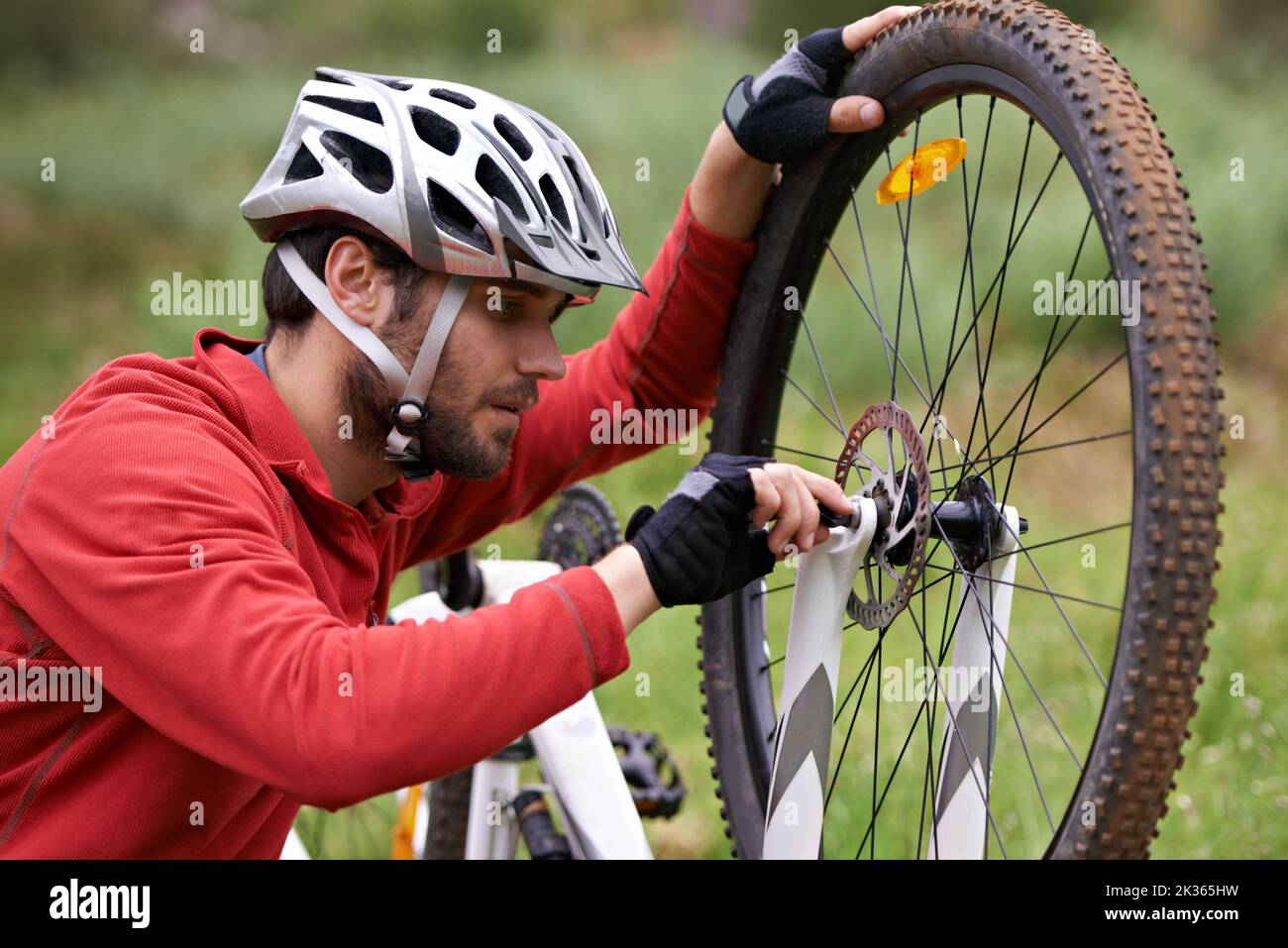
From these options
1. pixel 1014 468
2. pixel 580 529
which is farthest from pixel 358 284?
pixel 1014 468

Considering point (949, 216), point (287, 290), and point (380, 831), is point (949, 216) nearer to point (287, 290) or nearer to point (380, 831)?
point (380, 831)

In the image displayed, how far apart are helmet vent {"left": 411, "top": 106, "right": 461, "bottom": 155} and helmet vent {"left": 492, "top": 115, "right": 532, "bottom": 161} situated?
0.07m

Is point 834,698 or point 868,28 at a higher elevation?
point 868,28

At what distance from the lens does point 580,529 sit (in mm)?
3008

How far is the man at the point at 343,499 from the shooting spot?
1.74 metres

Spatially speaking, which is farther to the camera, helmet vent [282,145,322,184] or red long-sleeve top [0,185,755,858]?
helmet vent [282,145,322,184]

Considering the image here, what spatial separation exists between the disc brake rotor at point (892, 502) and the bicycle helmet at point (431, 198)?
0.43 m

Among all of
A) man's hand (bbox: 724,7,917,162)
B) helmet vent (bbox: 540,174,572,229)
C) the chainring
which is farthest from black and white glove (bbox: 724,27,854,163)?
the chainring

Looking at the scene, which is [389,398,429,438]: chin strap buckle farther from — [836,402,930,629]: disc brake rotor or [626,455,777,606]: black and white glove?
[836,402,930,629]: disc brake rotor

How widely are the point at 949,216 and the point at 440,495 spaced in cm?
516

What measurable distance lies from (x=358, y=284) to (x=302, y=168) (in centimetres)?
22

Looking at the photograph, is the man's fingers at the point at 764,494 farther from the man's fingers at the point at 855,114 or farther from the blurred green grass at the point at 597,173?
the blurred green grass at the point at 597,173

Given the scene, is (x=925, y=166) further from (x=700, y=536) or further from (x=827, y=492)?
(x=700, y=536)

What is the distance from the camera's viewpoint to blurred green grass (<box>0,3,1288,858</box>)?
477cm
